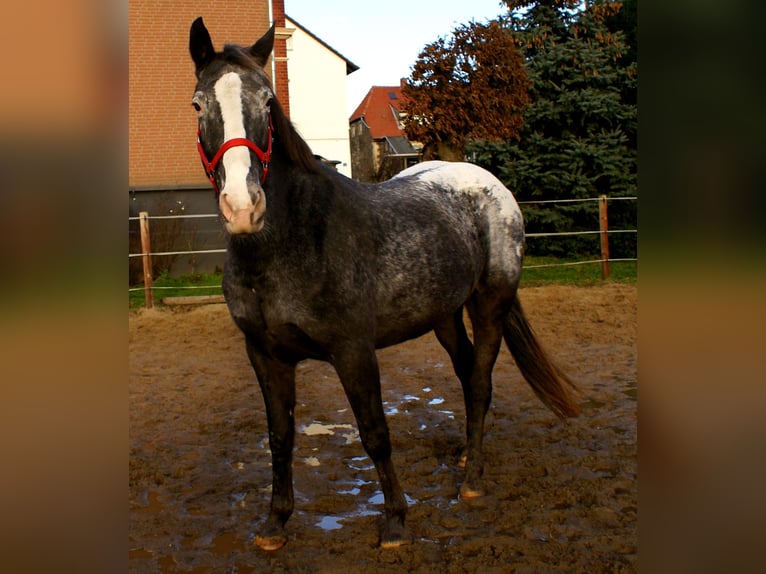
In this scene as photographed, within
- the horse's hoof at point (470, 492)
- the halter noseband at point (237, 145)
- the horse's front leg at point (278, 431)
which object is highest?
the halter noseband at point (237, 145)

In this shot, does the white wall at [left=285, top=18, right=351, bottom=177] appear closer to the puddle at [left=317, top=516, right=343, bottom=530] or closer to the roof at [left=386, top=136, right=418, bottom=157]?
the roof at [left=386, top=136, right=418, bottom=157]

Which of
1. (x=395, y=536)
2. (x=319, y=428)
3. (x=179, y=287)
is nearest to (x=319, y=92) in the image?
(x=179, y=287)

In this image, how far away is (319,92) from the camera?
26.6m

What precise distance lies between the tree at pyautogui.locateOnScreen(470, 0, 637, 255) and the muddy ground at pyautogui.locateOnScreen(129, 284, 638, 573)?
6.44 m

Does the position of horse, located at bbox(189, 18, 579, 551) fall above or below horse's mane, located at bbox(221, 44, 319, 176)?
below

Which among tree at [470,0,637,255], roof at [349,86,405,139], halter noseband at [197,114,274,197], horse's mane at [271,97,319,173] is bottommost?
halter noseband at [197,114,274,197]

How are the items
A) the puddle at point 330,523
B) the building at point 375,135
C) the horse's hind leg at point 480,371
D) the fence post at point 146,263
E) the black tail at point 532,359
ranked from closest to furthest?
the puddle at point 330,523 < the horse's hind leg at point 480,371 < the black tail at point 532,359 < the fence post at point 146,263 < the building at point 375,135

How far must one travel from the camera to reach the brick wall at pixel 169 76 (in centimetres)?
1279

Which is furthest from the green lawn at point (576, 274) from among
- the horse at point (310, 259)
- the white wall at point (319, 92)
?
the white wall at point (319, 92)

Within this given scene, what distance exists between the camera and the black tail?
154 inches

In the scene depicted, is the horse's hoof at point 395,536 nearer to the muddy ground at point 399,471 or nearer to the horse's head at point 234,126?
the muddy ground at point 399,471

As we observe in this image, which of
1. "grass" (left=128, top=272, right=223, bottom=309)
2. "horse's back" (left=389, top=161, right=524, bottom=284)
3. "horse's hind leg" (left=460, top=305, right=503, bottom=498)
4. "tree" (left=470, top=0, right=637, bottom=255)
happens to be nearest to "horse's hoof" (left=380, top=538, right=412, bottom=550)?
"horse's hind leg" (left=460, top=305, right=503, bottom=498)

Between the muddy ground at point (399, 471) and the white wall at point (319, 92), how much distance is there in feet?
67.4
